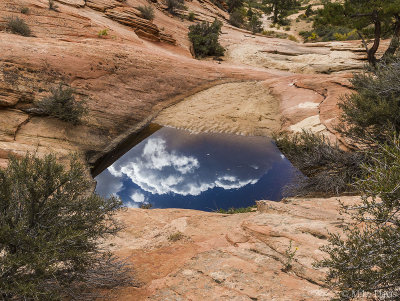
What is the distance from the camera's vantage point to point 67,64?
11.0 m

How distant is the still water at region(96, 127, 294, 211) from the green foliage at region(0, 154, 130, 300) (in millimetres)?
4336

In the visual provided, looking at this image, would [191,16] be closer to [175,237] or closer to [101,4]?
[101,4]

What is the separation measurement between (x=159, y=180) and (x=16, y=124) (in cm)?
472

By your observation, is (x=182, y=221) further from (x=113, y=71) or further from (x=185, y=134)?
(x=113, y=71)

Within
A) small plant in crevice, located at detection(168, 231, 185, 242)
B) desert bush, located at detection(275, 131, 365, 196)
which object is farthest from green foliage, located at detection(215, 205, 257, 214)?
small plant in crevice, located at detection(168, 231, 185, 242)

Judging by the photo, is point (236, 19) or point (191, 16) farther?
point (236, 19)

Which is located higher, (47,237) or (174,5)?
(174,5)

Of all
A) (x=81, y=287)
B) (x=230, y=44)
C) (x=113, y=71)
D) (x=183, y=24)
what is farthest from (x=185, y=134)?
(x=183, y=24)

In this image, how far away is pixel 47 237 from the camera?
333 cm

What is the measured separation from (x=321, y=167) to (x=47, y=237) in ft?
24.0

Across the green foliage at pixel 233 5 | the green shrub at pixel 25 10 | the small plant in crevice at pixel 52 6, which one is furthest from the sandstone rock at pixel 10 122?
the green foliage at pixel 233 5

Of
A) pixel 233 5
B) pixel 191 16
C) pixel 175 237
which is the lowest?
pixel 175 237

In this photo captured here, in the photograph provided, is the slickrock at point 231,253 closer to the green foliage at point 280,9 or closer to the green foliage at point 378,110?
the green foliage at point 378,110

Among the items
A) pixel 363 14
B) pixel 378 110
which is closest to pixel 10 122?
pixel 378 110
